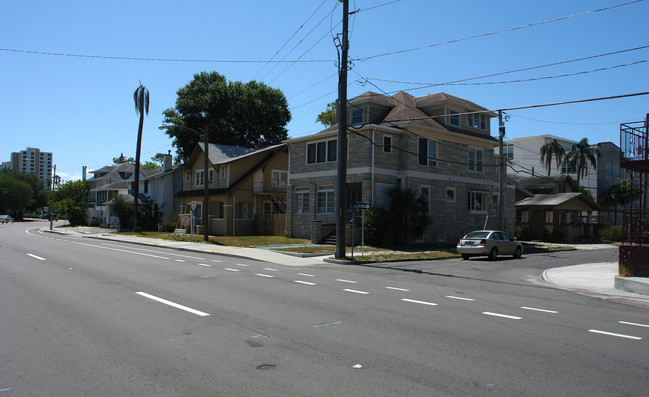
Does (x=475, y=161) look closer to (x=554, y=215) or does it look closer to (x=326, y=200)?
(x=326, y=200)

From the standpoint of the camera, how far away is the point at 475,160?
113 ft

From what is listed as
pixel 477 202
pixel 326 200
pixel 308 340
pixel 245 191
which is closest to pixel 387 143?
pixel 326 200

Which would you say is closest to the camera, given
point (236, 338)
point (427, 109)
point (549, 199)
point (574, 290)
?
point (236, 338)

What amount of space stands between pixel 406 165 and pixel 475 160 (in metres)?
7.52

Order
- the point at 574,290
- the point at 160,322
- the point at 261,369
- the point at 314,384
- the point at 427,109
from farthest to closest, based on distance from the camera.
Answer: the point at 427,109, the point at 574,290, the point at 160,322, the point at 261,369, the point at 314,384

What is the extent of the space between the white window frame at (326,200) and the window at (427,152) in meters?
6.14

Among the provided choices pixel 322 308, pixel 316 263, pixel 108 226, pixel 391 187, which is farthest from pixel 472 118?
pixel 108 226

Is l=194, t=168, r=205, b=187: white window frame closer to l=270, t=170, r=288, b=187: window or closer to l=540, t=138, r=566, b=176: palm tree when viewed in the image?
l=270, t=170, r=288, b=187: window

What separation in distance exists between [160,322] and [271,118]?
49.5 m

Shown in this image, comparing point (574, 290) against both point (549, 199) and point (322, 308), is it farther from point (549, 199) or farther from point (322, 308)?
point (549, 199)

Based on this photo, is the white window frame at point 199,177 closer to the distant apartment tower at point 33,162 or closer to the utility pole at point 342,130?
the utility pole at point 342,130

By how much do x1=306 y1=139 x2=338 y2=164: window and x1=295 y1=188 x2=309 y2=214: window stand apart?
2141 millimetres

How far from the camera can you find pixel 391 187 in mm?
29594

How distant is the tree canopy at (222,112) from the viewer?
53.0 metres
